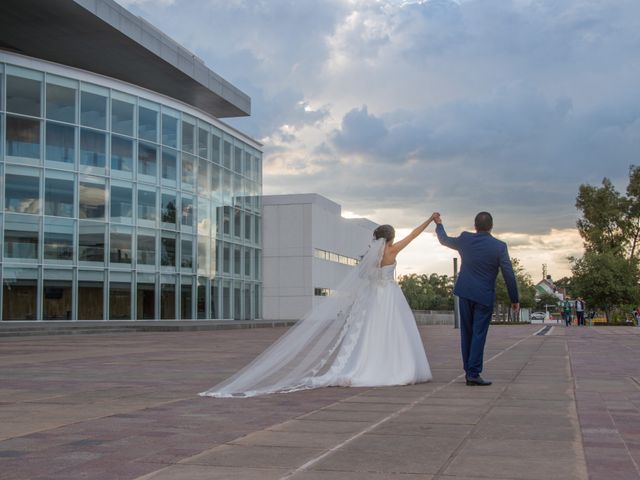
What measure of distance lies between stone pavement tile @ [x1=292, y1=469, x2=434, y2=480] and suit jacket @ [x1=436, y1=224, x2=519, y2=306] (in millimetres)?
4860

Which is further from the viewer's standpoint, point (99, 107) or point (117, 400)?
point (99, 107)

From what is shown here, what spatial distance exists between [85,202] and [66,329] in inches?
323

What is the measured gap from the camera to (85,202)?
33.4 meters

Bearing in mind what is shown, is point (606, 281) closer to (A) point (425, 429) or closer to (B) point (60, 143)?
(B) point (60, 143)

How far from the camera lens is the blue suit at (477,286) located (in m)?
8.46

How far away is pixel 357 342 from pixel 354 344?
0.17ft

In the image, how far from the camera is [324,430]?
17.3ft

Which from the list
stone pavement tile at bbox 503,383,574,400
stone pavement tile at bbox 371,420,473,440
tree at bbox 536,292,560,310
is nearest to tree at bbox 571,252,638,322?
stone pavement tile at bbox 503,383,574,400

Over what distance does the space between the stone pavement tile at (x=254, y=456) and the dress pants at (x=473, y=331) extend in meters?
4.29

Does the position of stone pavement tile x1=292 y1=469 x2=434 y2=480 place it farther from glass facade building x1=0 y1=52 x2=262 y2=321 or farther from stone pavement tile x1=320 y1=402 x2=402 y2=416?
glass facade building x1=0 y1=52 x2=262 y2=321

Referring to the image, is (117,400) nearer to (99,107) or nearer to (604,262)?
(99,107)

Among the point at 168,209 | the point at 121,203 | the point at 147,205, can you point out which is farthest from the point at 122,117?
the point at 168,209

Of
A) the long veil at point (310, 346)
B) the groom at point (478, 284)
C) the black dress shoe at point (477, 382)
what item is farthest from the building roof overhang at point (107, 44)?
the black dress shoe at point (477, 382)

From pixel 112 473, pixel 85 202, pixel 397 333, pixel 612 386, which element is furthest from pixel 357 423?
pixel 85 202
